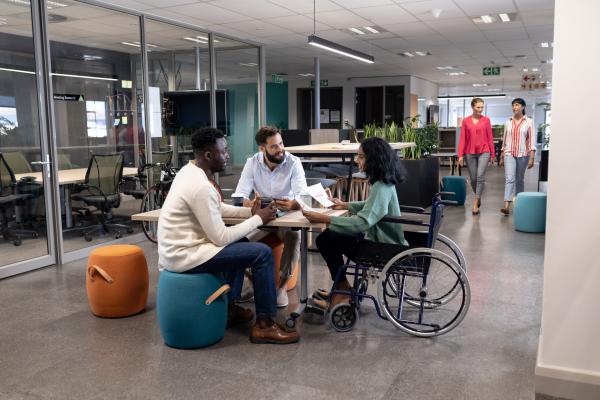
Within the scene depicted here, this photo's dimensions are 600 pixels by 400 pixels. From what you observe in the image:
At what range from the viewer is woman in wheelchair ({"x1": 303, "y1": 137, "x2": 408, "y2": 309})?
3.18m

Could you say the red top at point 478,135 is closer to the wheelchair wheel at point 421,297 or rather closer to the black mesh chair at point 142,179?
the black mesh chair at point 142,179

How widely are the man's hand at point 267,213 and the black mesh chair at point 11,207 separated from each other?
300cm

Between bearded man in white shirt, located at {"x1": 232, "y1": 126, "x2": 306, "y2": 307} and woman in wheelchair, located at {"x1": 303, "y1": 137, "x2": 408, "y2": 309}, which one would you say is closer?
woman in wheelchair, located at {"x1": 303, "y1": 137, "x2": 408, "y2": 309}

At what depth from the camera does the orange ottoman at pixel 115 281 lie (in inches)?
140

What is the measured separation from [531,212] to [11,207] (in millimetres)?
5522

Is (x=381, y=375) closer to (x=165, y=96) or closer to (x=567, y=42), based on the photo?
(x=567, y=42)

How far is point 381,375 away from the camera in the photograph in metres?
2.76

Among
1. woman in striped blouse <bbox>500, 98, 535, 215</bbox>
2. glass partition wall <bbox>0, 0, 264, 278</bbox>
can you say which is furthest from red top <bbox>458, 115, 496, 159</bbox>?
glass partition wall <bbox>0, 0, 264, 278</bbox>

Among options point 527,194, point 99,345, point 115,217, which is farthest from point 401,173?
point 115,217

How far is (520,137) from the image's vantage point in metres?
7.05

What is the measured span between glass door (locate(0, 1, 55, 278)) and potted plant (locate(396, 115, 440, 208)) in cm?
449

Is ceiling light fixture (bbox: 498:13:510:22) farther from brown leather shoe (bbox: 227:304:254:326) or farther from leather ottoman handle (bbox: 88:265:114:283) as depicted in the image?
leather ottoman handle (bbox: 88:265:114:283)

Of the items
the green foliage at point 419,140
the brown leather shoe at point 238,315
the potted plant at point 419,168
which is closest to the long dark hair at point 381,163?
the brown leather shoe at point 238,315

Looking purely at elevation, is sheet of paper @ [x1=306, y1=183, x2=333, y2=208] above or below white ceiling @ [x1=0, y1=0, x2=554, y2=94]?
below
